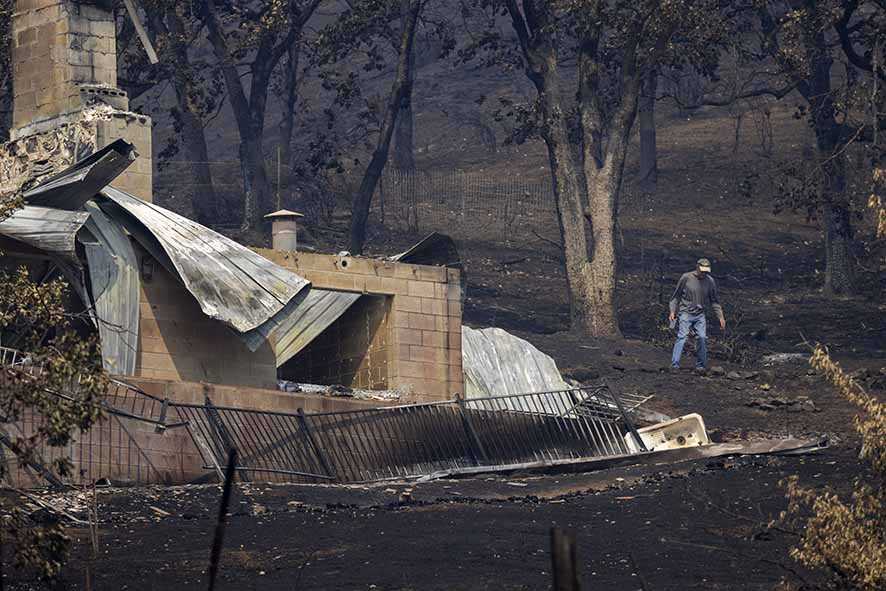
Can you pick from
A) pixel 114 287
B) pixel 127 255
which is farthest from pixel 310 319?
pixel 114 287

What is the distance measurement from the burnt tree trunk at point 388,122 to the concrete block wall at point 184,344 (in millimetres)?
14181

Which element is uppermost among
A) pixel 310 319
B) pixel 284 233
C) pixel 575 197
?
pixel 575 197

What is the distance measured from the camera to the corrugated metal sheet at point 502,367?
24469mm

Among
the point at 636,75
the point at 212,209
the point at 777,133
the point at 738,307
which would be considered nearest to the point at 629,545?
the point at 636,75

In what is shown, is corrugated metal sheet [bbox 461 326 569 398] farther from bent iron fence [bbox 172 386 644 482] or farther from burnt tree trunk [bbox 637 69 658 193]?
burnt tree trunk [bbox 637 69 658 193]

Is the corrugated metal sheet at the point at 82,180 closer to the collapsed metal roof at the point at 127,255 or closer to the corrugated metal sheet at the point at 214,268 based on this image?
the collapsed metal roof at the point at 127,255

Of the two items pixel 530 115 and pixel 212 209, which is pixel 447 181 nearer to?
pixel 212 209

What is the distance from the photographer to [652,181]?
4862cm

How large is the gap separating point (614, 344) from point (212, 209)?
1301 centimetres

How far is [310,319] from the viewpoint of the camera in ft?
76.9

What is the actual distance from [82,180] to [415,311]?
17.2 feet

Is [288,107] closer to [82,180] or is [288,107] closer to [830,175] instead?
[830,175]

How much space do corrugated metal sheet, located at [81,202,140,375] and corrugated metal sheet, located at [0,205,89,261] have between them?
2.48ft

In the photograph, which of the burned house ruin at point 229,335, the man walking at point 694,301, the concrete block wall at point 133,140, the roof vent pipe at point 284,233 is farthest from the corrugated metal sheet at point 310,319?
the man walking at point 694,301
